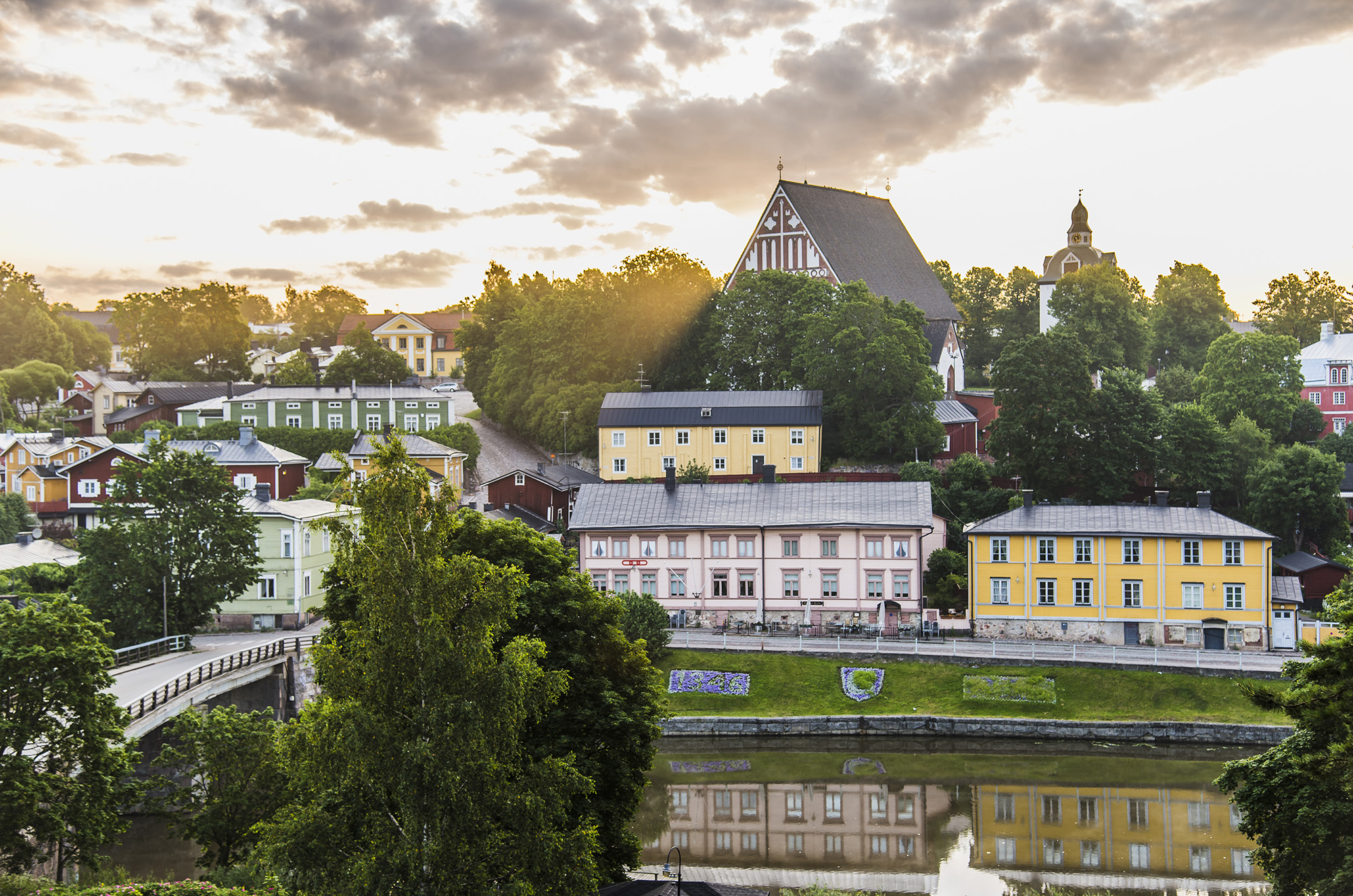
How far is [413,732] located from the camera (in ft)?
45.9

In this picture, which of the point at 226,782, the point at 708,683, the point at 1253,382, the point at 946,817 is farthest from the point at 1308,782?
the point at 1253,382

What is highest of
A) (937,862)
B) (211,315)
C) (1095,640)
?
(211,315)

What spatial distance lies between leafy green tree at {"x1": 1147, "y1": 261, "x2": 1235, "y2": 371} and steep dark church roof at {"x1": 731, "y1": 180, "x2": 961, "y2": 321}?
46.1ft

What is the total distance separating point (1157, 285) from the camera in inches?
3669

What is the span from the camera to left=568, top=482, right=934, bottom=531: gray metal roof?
45.2m

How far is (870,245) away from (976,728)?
53774 mm

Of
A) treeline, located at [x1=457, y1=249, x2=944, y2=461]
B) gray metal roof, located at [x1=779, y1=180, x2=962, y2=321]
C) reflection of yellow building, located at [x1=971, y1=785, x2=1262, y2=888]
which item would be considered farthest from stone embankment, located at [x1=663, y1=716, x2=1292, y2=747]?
gray metal roof, located at [x1=779, y1=180, x2=962, y2=321]

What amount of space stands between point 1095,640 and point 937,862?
61.1ft

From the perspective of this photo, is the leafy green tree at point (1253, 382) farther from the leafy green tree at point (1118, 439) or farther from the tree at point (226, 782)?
the tree at point (226, 782)

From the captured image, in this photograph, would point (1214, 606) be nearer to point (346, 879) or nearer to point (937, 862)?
point (937, 862)

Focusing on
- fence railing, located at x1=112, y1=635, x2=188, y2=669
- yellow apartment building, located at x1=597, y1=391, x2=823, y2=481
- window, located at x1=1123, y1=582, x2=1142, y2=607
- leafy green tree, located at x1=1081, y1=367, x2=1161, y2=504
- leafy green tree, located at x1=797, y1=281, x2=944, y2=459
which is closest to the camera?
fence railing, located at x1=112, y1=635, x2=188, y2=669

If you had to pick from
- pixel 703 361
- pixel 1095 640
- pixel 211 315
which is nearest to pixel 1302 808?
pixel 1095 640

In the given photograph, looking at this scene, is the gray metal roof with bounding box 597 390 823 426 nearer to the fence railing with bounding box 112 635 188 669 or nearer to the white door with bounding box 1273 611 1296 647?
the white door with bounding box 1273 611 1296 647

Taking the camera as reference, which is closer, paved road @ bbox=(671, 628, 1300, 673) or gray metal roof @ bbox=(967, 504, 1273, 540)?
paved road @ bbox=(671, 628, 1300, 673)
